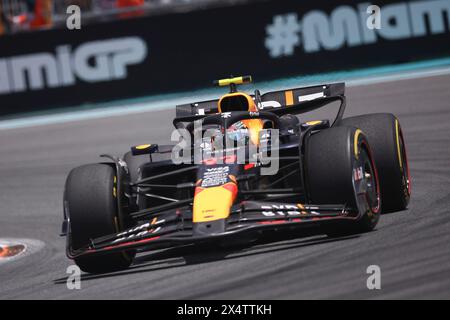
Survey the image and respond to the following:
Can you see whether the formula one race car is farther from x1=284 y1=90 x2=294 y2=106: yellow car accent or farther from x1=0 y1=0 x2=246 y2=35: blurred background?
x1=0 y1=0 x2=246 y2=35: blurred background

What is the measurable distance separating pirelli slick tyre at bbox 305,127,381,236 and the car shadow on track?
7.4 inches

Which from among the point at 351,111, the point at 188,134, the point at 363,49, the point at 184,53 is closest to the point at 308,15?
the point at 363,49

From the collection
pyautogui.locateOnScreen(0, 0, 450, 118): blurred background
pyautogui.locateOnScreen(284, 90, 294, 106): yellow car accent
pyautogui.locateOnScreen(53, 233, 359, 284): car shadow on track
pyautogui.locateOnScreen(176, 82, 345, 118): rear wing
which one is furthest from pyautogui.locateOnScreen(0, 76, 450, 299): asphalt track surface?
pyautogui.locateOnScreen(0, 0, 450, 118): blurred background

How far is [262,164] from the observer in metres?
Result: 8.42

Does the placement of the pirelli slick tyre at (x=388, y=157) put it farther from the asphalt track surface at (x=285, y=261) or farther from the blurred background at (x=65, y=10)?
the blurred background at (x=65, y=10)

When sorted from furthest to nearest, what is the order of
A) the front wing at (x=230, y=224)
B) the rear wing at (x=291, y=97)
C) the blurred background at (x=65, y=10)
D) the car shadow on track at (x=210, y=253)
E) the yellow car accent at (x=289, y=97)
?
the blurred background at (x=65, y=10)
the yellow car accent at (x=289, y=97)
the rear wing at (x=291, y=97)
the car shadow on track at (x=210, y=253)
the front wing at (x=230, y=224)

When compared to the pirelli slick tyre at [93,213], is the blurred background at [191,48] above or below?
above

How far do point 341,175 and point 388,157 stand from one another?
3.75ft

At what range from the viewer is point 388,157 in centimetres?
876

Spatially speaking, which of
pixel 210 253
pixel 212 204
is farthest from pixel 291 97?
pixel 212 204

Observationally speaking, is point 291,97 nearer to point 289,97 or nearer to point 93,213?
point 289,97

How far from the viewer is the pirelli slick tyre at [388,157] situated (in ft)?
28.7

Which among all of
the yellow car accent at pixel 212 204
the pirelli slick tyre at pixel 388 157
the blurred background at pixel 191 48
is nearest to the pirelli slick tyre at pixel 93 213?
the yellow car accent at pixel 212 204
